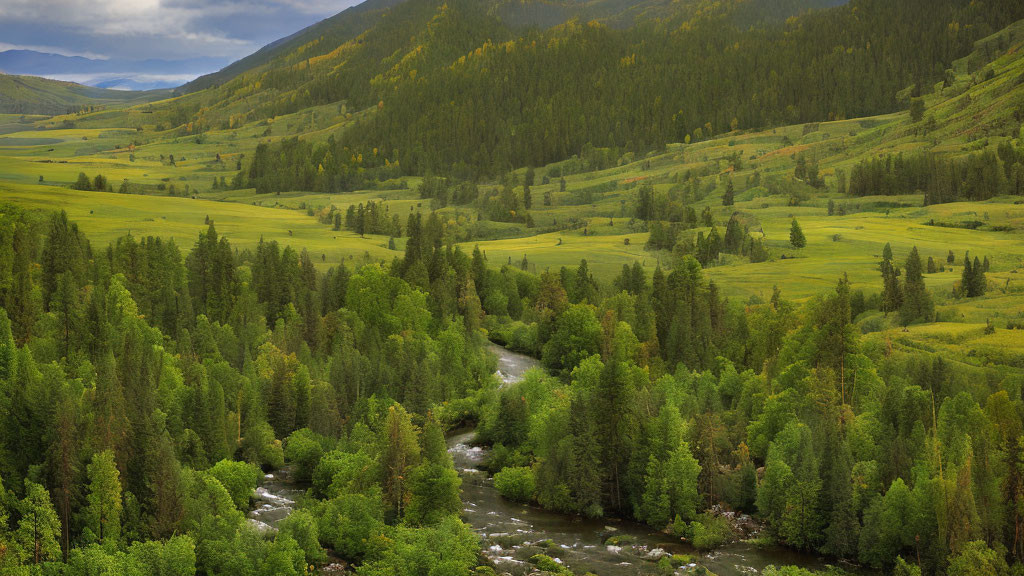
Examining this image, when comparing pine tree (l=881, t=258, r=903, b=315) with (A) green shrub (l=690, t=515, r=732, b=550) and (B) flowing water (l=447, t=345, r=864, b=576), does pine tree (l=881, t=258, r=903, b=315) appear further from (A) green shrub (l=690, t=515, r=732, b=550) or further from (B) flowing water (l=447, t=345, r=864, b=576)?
(B) flowing water (l=447, t=345, r=864, b=576)

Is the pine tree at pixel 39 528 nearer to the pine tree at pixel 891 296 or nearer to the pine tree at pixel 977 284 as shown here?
the pine tree at pixel 891 296

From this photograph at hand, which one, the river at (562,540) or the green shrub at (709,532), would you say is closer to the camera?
the river at (562,540)

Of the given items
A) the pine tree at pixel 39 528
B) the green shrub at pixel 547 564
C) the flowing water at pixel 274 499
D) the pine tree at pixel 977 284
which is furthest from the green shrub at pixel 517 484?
the pine tree at pixel 977 284

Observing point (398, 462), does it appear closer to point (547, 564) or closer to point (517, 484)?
point (517, 484)

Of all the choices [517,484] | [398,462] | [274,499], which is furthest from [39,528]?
[517,484]

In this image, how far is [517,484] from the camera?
3740 inches

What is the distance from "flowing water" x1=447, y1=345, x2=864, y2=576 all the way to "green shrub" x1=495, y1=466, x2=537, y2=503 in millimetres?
1251

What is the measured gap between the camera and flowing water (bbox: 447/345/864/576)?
249 ft

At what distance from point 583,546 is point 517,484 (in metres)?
15.4

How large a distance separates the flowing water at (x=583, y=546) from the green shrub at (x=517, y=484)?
1251 mm

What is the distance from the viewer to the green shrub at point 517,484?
310ft

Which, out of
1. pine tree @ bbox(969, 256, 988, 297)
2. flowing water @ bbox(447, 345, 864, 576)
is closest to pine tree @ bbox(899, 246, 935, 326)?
pine tree @ bbox(969, 256, 988, 297)

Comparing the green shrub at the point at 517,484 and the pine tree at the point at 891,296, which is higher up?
the pine tree at the point at 891,296

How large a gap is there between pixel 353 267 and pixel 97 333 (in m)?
86.0
